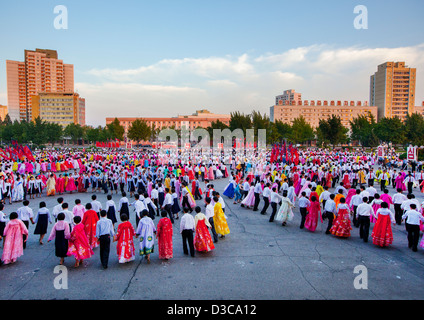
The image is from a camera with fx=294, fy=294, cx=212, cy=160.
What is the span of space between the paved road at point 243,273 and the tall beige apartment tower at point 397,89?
125 metres

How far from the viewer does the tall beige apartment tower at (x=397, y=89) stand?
11331 cm

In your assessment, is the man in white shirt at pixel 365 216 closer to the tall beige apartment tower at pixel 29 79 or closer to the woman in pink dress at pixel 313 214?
the woman in pink dress at pixel 313 214

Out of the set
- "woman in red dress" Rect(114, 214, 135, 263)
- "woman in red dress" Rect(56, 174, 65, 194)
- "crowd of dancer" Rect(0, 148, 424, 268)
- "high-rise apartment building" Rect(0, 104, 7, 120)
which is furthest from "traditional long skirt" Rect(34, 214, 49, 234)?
"high-rise apartment building" Rect(0, 104, 7, 120)

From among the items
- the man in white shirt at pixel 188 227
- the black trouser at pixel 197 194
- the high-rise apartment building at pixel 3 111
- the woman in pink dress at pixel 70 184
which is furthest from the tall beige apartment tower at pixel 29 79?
the man in white shirt at pixel 188 227

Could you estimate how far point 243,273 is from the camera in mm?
6164

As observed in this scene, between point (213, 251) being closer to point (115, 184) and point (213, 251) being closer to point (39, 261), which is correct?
point (39, 261)

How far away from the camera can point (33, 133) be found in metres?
41.6

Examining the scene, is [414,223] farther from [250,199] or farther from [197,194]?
[197,194]

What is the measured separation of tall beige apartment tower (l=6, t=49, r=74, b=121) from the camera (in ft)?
377

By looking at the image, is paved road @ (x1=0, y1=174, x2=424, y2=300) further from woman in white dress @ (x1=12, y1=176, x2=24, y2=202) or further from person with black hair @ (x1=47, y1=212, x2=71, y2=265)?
woman in white dress @ (x1=12, y1=176, x2=24, y2=202)

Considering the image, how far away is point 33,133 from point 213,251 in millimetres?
42877

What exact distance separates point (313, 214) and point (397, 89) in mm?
128726
